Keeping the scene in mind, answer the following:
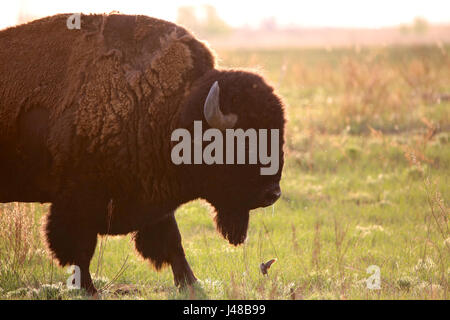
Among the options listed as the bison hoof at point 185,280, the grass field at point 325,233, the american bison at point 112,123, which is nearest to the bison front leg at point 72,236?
the american bison at point 112,123

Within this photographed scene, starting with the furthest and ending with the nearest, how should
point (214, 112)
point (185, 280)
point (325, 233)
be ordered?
point (325, 233) < point (185, 280) < point (214, 112)

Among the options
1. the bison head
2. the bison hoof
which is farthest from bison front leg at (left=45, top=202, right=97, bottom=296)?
the bison head

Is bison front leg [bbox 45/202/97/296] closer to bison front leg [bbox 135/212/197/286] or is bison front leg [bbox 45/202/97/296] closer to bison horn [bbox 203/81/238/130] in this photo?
bison front leg [bbox 135/212/197/286]

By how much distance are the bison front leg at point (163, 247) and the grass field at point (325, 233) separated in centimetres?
15

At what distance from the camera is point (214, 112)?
4.38m

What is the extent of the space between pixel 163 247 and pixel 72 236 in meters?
0.82

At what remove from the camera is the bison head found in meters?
4.58

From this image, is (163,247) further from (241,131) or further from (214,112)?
(214,112)

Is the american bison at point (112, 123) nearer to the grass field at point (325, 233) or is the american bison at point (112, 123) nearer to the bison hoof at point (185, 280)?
the grass field at point (325, 233)

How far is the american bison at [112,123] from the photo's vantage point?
15.1 feet

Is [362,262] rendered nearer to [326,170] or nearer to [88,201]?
[88,201]

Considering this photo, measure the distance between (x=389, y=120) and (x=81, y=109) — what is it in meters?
8.08

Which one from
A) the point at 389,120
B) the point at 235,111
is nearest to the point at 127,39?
the point at 235,111

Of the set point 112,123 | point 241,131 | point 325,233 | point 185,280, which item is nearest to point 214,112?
point 241,131
